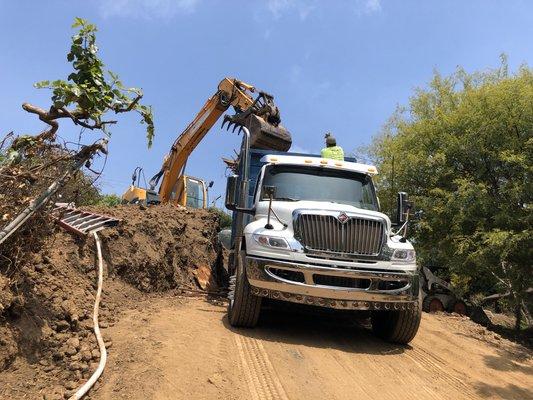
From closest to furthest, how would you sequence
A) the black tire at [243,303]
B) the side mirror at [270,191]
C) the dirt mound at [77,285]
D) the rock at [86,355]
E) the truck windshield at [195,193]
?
the dirt mound at [77,285] < the rock at [86,355] < the black tire at [243,303] < the side mirror at [270,191] < the truck windshield at [195,193]

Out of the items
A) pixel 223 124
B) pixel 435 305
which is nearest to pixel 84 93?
pixel 223 124

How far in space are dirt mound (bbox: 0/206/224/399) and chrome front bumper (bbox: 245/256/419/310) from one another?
2.06 metres

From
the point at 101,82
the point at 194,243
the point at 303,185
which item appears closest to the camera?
the point at 101,82

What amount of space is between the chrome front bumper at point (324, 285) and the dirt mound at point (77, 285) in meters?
2.06

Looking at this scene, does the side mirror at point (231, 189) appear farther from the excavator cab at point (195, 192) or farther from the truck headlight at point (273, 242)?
the excavator cab at point (195, 192)

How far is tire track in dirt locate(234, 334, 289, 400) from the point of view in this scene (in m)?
4.89

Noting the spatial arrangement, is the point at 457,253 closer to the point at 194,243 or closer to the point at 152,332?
the point at 194,243

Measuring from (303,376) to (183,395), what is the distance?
1.46m

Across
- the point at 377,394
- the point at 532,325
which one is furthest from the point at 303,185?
the point at 532,325

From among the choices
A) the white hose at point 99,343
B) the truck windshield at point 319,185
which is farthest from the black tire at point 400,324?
the white hose at point 99,343

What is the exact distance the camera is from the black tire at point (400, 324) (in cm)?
696

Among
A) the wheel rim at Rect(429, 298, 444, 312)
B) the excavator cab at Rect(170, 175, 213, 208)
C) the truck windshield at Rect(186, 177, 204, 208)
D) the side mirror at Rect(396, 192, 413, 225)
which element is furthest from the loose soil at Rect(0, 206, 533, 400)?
the wheel rim at Rect(429, 298, 444, 312)

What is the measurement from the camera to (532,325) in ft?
47.3

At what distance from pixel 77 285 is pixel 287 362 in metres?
3.12
